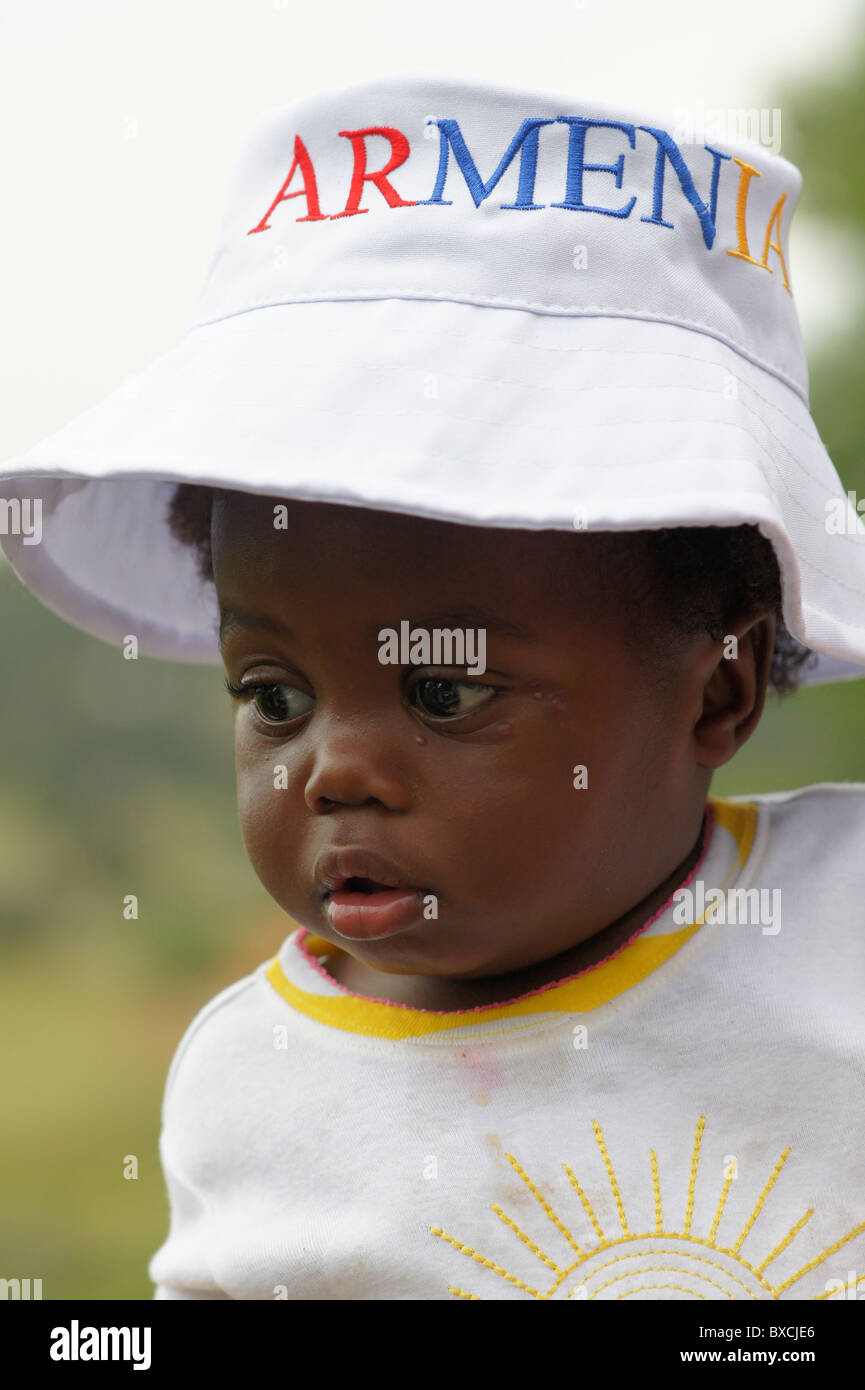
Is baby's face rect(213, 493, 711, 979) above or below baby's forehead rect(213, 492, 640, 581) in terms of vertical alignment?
below

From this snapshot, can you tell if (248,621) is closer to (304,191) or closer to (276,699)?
(276,699)

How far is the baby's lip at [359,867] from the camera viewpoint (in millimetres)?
858

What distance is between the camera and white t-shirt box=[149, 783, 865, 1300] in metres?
0.87

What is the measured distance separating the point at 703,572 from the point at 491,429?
0.22m

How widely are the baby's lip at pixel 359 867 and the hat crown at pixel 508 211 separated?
1.13ft

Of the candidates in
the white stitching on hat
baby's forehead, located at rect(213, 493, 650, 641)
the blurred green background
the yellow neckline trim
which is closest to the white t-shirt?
the yellow neckline trim

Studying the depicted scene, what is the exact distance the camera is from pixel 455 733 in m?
0.85

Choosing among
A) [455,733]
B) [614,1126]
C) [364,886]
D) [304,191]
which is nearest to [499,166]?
[304,191]

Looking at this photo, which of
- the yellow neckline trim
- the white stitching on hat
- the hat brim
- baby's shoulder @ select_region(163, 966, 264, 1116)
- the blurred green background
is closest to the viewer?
the hat brim

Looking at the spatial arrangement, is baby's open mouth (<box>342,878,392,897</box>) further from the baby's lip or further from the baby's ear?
the baby's ear

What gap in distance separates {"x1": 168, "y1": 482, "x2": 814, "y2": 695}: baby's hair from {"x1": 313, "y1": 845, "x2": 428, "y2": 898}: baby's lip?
23 centimetres

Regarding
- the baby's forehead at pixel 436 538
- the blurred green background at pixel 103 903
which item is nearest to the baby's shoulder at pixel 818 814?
the baby's forehead at pixel 436 538

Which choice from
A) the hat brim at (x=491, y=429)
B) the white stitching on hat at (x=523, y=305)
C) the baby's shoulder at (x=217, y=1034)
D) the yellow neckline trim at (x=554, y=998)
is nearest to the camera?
the hat brim at (x=491, y=429)

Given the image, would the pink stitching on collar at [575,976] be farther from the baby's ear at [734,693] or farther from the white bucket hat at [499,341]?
the white bucket hat at [499,341]
